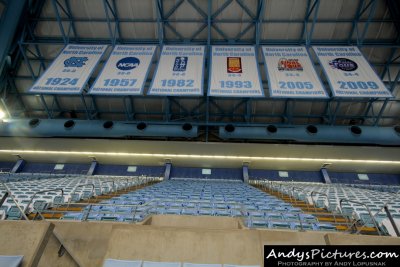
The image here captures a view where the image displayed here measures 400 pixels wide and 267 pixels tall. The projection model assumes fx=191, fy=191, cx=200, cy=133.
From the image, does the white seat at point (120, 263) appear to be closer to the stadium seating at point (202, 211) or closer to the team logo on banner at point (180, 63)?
the stadium seating at point (202, 211)

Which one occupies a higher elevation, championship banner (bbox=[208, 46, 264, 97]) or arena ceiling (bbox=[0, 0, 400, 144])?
arena ceiling (bbox=[0, 0, 400, 144])

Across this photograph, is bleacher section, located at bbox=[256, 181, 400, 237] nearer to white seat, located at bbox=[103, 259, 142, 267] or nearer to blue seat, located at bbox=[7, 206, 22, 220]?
white seat, located at bbox=[103, 259, 142, 267]

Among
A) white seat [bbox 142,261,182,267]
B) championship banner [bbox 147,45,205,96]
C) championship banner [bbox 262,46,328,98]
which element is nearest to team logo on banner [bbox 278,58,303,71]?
championship banner [bbox 262,46,328,98]

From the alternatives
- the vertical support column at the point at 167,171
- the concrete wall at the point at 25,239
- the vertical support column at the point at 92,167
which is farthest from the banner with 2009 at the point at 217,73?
the vertical support column at the point at 92,167

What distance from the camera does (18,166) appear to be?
1462 cm

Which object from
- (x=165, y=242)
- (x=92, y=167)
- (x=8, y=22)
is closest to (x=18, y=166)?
(x=92, y=167)

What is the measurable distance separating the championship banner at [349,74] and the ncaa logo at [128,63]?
751cm

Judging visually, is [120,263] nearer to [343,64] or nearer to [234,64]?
[234,64]

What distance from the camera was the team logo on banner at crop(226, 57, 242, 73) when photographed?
7488mm

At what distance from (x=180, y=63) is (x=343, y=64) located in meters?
6.47

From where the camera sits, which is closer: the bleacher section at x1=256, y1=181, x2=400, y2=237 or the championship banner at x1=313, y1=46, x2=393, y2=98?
the bleacher section at x1=256, y1=181, x2=400, y2=237

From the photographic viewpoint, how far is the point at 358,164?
13.3m

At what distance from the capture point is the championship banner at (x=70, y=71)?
275 inches

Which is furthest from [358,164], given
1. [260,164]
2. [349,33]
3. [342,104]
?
[349,33]
